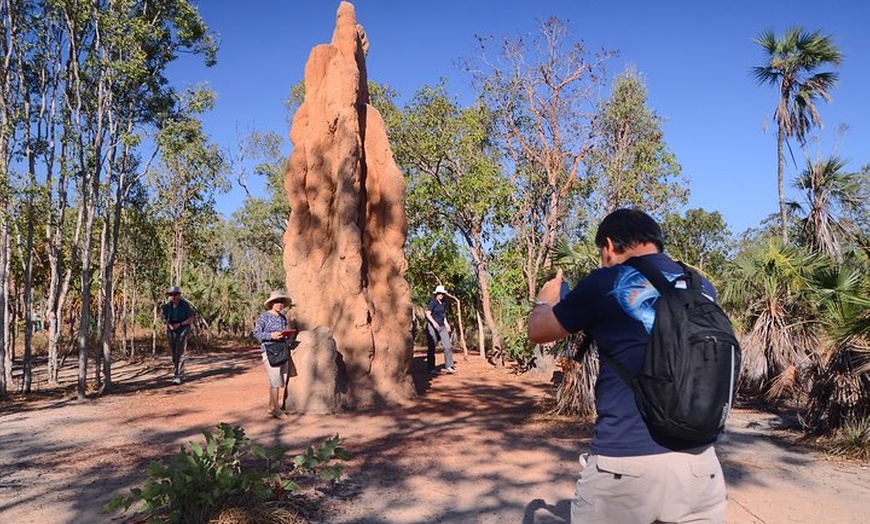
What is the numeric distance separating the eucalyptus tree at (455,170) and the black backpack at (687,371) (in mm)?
13771

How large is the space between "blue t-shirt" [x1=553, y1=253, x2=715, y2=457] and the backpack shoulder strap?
2 cm

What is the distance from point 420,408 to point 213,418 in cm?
314

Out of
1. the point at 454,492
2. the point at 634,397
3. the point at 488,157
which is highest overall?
the point at 488,157

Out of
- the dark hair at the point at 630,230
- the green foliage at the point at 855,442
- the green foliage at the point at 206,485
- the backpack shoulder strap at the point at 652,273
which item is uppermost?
the dark hair at the point at 630,230

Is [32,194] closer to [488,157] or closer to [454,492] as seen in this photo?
[454,492]

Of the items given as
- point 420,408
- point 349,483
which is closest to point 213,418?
point 420,408

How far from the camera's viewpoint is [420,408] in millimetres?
10391

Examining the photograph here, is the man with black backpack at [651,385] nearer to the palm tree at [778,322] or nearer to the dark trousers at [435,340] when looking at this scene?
the palm tree at [778,322]

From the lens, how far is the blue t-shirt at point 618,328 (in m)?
2.27

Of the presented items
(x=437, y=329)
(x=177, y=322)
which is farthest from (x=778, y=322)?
(x=177, y=322)

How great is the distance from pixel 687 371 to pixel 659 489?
0.44m

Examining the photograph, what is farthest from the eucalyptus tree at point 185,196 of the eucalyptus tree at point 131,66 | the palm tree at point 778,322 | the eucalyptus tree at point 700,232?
the eucalyptus tree at point 700,232

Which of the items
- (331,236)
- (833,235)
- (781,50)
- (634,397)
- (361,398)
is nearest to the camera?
(634,397)

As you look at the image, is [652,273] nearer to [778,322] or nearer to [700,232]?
[778,322]
